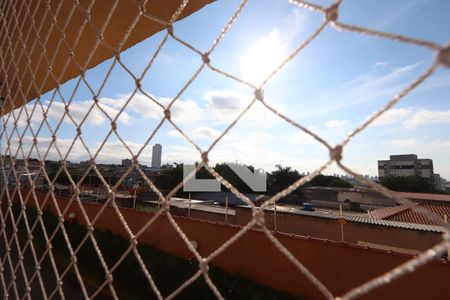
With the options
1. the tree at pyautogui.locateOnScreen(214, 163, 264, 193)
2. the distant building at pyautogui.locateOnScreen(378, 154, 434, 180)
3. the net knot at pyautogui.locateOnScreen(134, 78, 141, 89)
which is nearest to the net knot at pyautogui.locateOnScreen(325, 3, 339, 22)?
the net knot at pyautogui.locateOnScreen(134, 78, 141, 89)

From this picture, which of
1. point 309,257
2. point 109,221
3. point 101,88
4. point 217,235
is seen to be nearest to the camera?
point 101,88

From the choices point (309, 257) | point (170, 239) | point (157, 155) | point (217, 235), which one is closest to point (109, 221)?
point (170, 239)

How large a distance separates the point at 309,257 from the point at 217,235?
1341 millimetres

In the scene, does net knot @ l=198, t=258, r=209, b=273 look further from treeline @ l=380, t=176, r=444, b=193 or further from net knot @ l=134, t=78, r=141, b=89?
treeline @ l=380, t=176, r=444, b=193

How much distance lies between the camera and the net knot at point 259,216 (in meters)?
0.46

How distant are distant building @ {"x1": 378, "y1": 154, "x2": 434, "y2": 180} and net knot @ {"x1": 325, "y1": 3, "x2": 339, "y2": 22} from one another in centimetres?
3516

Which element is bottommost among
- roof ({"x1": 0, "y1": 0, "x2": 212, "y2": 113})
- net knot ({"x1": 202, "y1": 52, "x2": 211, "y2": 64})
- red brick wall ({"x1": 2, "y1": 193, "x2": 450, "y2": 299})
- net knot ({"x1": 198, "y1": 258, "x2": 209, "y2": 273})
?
red brick wall ({"x1": 2, "y1": 193, "x2": 450, "y2": 299})

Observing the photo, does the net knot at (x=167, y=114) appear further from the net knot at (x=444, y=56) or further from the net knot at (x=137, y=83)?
the net knot at (x=444, y=56)

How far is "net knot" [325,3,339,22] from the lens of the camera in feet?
1.29

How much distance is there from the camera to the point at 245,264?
3.39m

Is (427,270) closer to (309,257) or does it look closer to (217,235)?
(309,257)

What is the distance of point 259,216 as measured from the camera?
18.2 inches

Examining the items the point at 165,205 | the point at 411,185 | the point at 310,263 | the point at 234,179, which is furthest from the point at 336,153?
the point at 411,185

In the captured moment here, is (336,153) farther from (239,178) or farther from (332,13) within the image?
(239,178)
